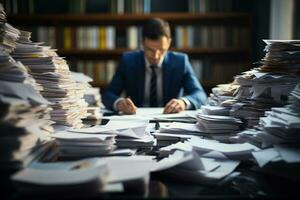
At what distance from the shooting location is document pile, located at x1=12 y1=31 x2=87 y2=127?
135 centimetres

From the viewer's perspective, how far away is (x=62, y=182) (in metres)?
0.80

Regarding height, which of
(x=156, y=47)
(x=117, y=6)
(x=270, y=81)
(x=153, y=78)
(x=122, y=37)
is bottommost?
(x=153, y=78)

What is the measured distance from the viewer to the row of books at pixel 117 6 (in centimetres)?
382

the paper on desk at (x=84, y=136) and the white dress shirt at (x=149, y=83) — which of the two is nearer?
the paper on desk at (x=84, y=136)

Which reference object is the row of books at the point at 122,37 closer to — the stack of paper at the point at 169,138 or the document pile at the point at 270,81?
the document pile at the point at 270,81

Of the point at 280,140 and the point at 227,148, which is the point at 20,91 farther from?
the point at 280,140

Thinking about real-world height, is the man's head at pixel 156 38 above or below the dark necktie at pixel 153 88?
above

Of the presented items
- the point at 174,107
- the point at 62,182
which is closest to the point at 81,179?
the point at 62,182

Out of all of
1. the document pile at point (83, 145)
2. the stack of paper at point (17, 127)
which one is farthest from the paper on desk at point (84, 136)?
the stack of paper at point (17, 127)

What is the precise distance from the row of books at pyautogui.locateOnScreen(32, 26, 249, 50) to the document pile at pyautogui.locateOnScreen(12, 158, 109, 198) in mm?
3143

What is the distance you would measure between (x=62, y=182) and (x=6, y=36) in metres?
0.71

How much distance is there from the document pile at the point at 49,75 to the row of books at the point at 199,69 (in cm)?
254

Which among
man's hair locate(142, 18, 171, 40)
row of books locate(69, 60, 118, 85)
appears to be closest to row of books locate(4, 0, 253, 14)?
row of books locate(69, 60, 118, 85)

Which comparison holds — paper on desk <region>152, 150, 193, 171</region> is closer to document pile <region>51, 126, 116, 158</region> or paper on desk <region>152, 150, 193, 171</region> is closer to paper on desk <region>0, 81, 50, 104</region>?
document pile <region>51, 126, 116, 158</region>
